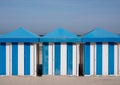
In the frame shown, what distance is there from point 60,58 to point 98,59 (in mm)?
1685

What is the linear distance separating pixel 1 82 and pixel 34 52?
80.3 inches

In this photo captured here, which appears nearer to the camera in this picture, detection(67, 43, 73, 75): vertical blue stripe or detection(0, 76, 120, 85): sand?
detection(0, 76, 120, 85): sand

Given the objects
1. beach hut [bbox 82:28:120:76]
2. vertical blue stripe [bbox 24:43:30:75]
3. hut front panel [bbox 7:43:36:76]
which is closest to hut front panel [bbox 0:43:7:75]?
hut front panel [bbox 7:43:36:76]

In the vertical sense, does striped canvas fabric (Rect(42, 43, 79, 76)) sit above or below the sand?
above

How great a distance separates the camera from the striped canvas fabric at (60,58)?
34.1 feet

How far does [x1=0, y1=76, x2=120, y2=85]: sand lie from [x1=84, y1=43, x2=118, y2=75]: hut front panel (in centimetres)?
54

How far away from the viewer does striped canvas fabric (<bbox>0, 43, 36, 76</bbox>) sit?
1039 centimetres

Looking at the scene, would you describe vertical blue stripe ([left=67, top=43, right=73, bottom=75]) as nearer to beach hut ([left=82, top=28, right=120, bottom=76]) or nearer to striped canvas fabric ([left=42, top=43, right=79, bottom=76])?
striped canvas fabric ([left=42, top=43, right=79, bottom=76])

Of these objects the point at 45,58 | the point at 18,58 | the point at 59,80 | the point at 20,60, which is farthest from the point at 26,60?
the point at 59,80

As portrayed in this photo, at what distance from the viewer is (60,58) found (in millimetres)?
10398

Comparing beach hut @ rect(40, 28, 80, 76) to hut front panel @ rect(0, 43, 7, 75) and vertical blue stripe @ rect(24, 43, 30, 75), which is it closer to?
vertical blue stripe @ rect(24, 43, 30, 75)

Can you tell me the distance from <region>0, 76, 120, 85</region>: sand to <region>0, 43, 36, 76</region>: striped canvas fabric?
54cm

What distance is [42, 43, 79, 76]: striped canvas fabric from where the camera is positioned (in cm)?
1040

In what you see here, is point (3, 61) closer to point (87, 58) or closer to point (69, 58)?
point (69, 58)
